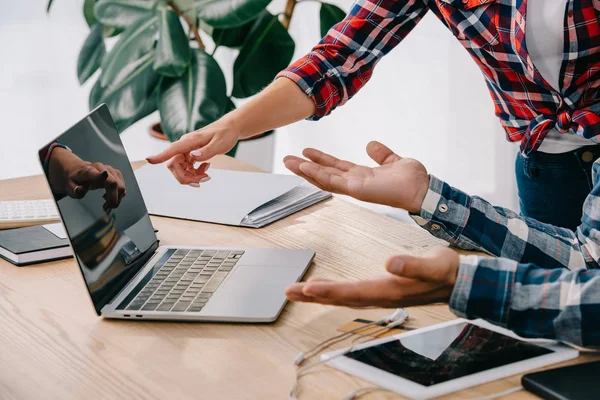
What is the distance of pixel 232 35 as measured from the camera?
257 cm

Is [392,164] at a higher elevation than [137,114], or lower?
higher

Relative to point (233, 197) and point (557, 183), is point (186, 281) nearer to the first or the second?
point (233, 197)

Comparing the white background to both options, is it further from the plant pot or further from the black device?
the black device

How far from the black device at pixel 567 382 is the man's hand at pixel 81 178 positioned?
0.62m

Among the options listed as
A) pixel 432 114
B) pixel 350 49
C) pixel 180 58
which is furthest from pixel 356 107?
pixel 350 49

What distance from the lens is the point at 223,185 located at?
1.51 meters

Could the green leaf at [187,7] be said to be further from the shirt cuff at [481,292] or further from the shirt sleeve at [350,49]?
the shirt cuff at [481,292]

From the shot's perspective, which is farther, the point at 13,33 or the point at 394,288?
the point at 13,33

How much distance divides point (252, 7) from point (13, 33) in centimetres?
132

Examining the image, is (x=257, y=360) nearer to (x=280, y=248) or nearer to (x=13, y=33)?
(x=280, y=248)

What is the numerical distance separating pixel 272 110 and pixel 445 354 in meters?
0.66

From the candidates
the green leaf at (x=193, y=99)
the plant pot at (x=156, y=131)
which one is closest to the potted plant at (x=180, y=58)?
the green leaf at (x=193, y=99)

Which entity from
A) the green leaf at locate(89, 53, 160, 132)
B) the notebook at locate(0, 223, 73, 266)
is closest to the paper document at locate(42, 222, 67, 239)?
the notebook at locate(0, 223, 73, 266)

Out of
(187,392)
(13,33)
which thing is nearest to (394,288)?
(187,392)
